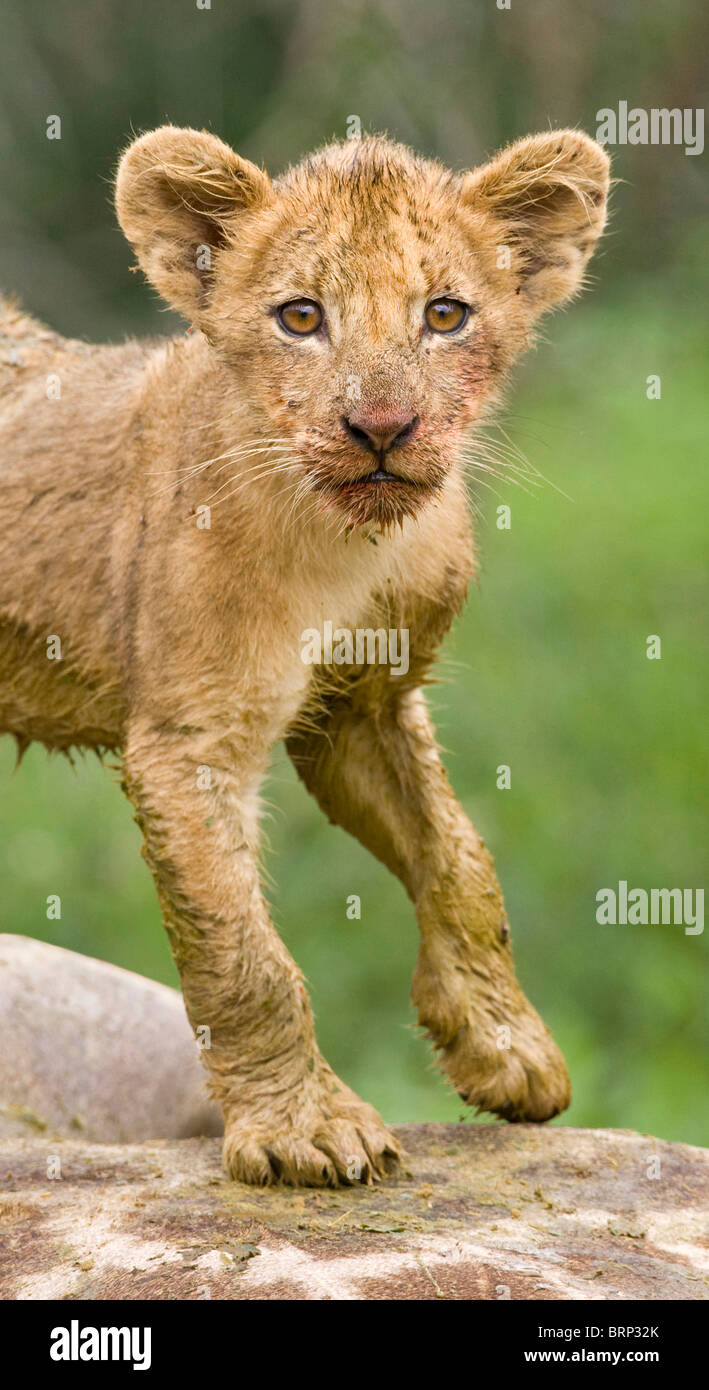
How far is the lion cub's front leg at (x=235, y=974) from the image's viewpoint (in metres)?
5.69

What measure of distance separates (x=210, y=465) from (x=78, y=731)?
1191 mm

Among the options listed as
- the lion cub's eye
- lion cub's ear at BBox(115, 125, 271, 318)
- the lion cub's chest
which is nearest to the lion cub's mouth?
the lion cub's eye

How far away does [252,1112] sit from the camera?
227 inches

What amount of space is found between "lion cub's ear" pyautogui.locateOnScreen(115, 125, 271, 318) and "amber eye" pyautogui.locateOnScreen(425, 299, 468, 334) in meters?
0.69

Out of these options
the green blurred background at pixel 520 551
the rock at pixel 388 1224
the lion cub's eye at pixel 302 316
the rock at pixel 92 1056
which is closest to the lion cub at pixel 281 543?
the lion cub's eye at pixel 302 316

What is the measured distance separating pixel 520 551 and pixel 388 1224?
8.93 meters

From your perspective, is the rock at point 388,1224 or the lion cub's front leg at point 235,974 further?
the lion cub's front leg at point 235,974

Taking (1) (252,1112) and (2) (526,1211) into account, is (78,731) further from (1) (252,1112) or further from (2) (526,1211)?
(2) (526,1211)

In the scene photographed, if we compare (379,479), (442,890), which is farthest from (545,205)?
(442,890)

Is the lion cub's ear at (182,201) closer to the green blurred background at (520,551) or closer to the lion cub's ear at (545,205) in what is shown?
the lion cub's ear at (545,205)

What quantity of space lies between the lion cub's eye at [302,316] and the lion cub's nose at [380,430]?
1.31ft

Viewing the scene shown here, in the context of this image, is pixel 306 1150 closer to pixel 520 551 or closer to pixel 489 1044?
pixel 489 1044
